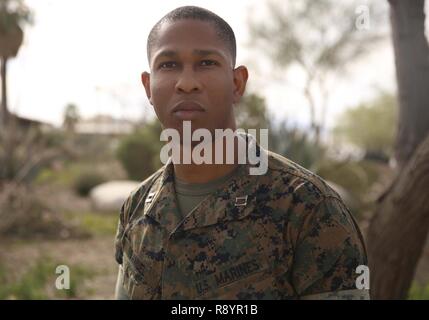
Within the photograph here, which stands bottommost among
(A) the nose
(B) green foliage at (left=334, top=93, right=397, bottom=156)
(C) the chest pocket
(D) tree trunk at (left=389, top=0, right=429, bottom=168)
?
(C) the chest pocket

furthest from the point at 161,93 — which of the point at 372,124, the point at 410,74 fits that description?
the point at 372,124

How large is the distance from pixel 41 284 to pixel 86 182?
9.74 meters

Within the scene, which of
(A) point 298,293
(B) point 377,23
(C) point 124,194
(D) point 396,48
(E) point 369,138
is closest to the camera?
(A) point 298,293

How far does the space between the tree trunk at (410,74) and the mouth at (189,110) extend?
223 cm

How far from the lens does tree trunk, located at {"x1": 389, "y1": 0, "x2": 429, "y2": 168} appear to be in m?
3.52

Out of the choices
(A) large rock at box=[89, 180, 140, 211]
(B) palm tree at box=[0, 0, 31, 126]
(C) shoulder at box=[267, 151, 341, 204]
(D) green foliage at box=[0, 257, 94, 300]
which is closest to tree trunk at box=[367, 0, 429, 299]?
(C) shoulder at box=[267, 151, 341, 204]

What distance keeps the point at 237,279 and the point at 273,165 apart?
0.37 metres

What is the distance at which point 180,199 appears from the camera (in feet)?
6.18

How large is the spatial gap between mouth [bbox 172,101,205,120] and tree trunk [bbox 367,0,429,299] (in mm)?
1866

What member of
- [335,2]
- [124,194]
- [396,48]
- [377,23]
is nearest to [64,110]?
[335,2]

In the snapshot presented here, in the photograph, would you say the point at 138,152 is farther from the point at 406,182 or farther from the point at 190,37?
the point at 190,37

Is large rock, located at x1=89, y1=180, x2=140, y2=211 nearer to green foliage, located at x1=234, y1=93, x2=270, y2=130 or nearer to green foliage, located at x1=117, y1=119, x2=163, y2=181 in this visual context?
green foliage, located at x1=117, y1=119, x2=163, y2=181

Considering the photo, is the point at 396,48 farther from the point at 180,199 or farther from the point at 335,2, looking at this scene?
the point at 335,2

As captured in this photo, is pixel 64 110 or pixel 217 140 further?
pixel 64 110
